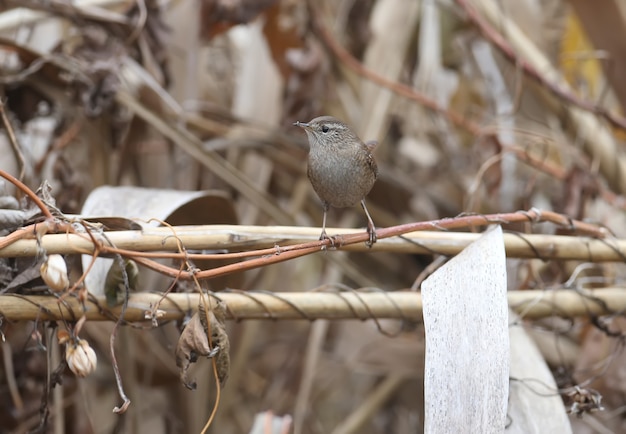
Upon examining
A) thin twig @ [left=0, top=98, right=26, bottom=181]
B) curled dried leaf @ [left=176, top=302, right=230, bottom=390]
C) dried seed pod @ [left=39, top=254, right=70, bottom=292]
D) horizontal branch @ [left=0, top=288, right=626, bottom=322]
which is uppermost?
thin twig @ [left=0, top=98, right=26, bottom=181]

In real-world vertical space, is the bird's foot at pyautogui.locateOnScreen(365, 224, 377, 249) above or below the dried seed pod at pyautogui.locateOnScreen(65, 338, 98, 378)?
above

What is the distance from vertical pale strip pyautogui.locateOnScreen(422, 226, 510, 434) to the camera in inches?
65.1

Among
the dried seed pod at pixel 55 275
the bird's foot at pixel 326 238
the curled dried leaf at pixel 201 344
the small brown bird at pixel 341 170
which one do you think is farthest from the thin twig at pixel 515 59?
the dried seed pod at pixel 55 275

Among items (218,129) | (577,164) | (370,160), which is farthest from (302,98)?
(577,164)

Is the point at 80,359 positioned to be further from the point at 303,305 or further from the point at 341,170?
the point at 341,170

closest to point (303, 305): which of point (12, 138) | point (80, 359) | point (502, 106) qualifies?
point (80, 359)

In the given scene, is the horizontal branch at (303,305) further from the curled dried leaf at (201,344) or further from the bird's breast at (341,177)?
the bird's breast at (341,177)

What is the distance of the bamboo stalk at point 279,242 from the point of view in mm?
1775

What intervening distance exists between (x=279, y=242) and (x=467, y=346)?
570 mm

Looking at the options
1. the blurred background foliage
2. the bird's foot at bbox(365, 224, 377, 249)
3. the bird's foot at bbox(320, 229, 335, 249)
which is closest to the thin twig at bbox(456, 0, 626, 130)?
the blurred background foliage

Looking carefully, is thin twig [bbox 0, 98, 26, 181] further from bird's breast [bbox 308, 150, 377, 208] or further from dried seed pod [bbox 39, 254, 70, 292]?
bird's breast [bbox 308, 150, 377, 208]

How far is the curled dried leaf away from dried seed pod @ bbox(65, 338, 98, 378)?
0.18 metres

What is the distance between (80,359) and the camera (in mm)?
1691

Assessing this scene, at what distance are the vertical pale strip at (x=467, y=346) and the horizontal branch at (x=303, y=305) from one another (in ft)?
1.48
